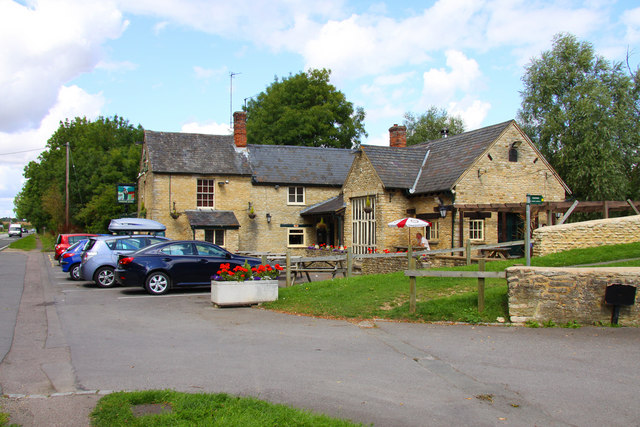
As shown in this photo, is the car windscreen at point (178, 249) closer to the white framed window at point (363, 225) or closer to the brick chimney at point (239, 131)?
the white framed window at point (363, 225)

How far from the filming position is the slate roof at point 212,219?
101 ft

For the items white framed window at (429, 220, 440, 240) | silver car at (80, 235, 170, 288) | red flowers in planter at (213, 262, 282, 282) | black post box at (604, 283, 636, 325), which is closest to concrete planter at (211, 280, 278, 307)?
red flowers in planter at (213, 262, 282, 282)

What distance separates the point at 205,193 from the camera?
32812mm

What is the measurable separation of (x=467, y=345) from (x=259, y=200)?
1035 inches

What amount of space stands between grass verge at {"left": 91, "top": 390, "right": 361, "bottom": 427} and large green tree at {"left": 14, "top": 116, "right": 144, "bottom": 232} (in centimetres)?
3719

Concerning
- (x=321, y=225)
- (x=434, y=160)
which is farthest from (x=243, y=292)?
(x=321, y=225)

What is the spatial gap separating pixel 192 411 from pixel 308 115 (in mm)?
44357

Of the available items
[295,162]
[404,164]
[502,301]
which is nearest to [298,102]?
[295,162]

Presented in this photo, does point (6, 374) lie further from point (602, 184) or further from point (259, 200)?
point (602, 184)

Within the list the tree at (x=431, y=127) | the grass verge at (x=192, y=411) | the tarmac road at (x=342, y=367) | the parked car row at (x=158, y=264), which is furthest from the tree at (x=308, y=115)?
the grass verge at (x=192, y=411)

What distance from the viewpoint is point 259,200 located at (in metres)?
33.9

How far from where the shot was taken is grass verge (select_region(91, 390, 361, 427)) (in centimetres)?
480

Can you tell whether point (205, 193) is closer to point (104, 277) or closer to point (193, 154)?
point (193, 154)

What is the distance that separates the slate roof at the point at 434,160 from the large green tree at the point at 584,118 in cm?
1179
